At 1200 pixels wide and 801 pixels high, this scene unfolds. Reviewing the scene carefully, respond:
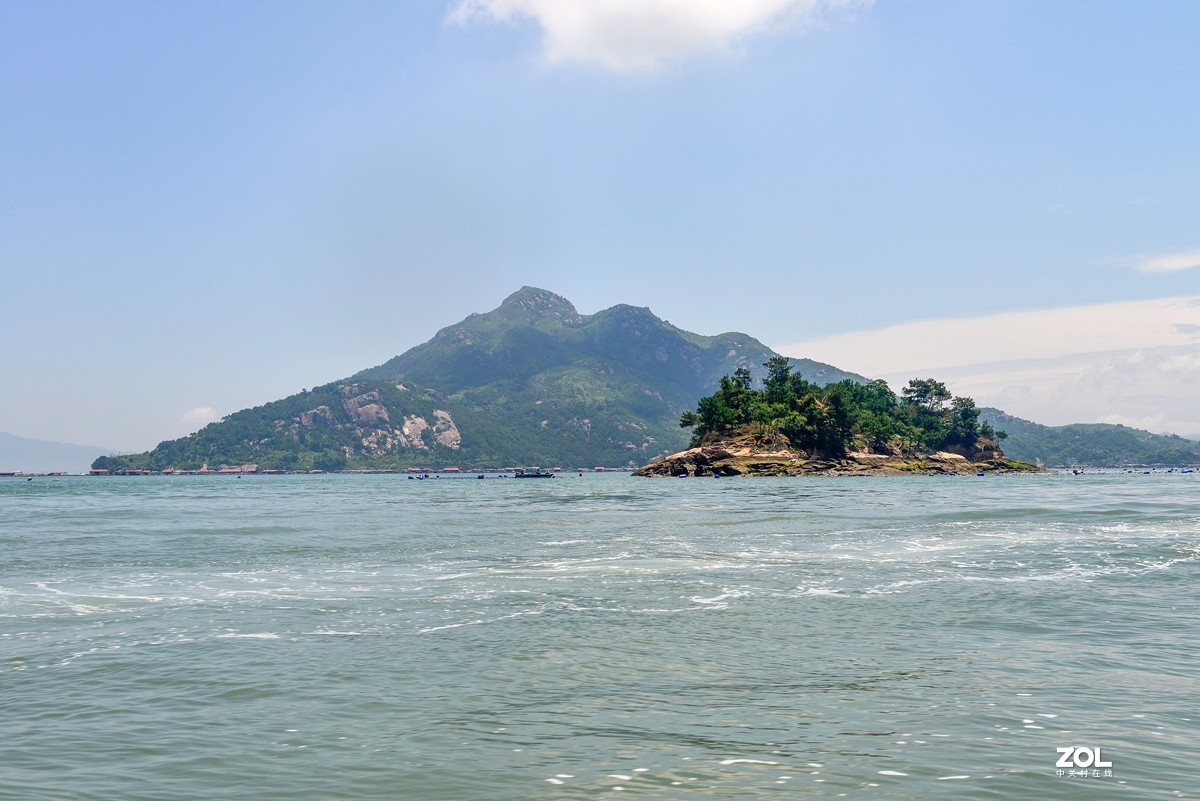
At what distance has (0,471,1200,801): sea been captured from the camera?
37.6 feet

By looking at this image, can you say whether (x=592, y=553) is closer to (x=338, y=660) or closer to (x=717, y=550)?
(x=717, y=550)

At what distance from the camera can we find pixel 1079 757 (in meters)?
12.0

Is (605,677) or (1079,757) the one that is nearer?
(1079,757)

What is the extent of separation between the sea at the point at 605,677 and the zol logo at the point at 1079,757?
4 centimetres

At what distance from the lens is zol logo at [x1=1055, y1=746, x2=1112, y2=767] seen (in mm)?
11750

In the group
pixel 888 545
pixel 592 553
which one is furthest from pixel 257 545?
pixel 888 545

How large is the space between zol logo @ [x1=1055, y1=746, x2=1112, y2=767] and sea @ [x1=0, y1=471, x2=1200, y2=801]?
0.04m

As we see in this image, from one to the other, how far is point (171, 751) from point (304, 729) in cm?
195

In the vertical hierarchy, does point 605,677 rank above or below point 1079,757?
below

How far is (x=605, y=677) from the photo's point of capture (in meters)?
16.7

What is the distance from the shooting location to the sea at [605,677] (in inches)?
451

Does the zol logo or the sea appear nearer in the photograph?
the sea

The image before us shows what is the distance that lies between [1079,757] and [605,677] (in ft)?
27.2

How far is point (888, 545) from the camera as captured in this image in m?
42.9
